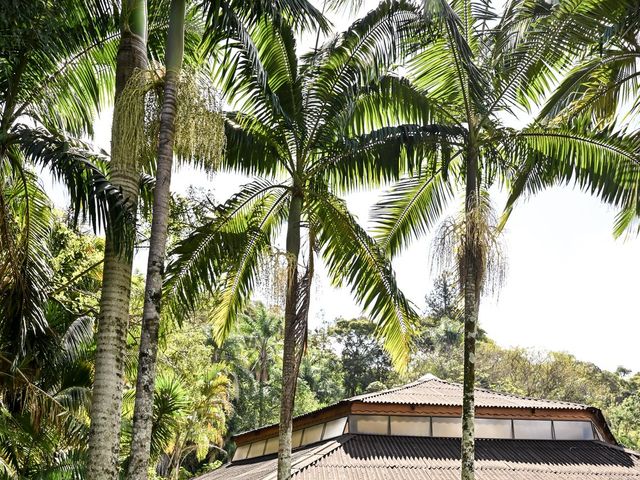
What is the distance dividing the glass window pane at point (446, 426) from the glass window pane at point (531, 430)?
5.63 feet

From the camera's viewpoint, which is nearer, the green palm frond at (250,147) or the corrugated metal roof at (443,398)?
the green palm frond at (250,147)

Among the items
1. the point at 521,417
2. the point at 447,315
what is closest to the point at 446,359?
→ the point at 447,315

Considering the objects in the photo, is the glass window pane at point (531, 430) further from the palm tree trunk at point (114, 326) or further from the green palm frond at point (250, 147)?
the palm tree trunk at point (114, 326)

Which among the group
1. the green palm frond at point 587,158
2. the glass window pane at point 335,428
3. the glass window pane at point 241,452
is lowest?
the glass window pane at point 241,452

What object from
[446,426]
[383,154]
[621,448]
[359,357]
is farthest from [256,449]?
[359,357]

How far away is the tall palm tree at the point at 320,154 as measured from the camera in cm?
1256

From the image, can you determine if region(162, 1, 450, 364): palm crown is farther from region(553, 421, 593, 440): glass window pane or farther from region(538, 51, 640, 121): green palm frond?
region(553, 421, 593, 440): glass window pane

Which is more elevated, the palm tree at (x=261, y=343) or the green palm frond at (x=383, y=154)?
the green palm frond at (x=383, y=154)

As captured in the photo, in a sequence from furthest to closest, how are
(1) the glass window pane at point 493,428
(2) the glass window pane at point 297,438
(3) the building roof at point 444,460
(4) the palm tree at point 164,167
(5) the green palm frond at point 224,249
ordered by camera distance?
1. (2) the glass window pane at point 297,438
2. (1) the glass window pane at point 493,428
3. (3) the building roof at point 444,460
4. (5) the green palm frond at point 224,249
5. (4) the palm tree at point 164,167

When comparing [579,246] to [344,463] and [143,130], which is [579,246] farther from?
[143,130]

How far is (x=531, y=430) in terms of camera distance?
20.3 m

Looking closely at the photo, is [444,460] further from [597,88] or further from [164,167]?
[164,167]

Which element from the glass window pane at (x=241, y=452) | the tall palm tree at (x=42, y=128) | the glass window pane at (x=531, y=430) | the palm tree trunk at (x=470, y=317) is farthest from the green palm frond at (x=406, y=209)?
the glass window pane at (x=241, y=452)

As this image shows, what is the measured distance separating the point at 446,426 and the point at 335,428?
2.91m
